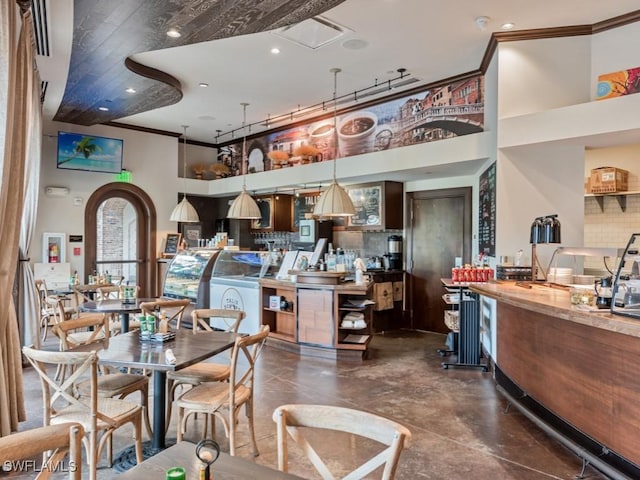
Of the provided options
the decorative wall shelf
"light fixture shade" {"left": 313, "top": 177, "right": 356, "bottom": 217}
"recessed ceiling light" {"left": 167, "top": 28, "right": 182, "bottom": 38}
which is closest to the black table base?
"light fixture shade" {"left": 313, "top": 177, "right": 356, "bottom": 217}

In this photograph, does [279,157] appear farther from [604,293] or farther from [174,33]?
[604,293]

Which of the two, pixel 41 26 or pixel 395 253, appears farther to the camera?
pixel 395 253

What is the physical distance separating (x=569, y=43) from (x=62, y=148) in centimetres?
782

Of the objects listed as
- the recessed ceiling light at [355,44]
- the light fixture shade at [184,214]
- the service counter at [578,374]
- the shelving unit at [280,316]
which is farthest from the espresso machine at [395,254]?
the light fixture shade at [184,214]

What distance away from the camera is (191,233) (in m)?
10.0

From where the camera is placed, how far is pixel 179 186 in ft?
31.4

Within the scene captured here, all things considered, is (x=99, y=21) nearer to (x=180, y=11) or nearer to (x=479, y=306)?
(x=180, y=11)

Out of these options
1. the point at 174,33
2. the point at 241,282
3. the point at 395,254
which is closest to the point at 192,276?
the point at 241,282

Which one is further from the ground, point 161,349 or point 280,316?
point 161,349

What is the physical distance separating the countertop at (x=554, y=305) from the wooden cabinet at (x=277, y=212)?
526cm

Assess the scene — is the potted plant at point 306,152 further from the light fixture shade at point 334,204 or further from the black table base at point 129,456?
the black table base at point 129,456

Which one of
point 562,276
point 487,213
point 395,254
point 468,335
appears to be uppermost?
point 487,213

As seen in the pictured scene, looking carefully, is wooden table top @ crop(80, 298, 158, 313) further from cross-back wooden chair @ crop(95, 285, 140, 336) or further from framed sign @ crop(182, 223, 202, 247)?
framed sign @ crop(182, 223, 202, 247)

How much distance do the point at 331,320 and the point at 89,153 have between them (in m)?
5.56
